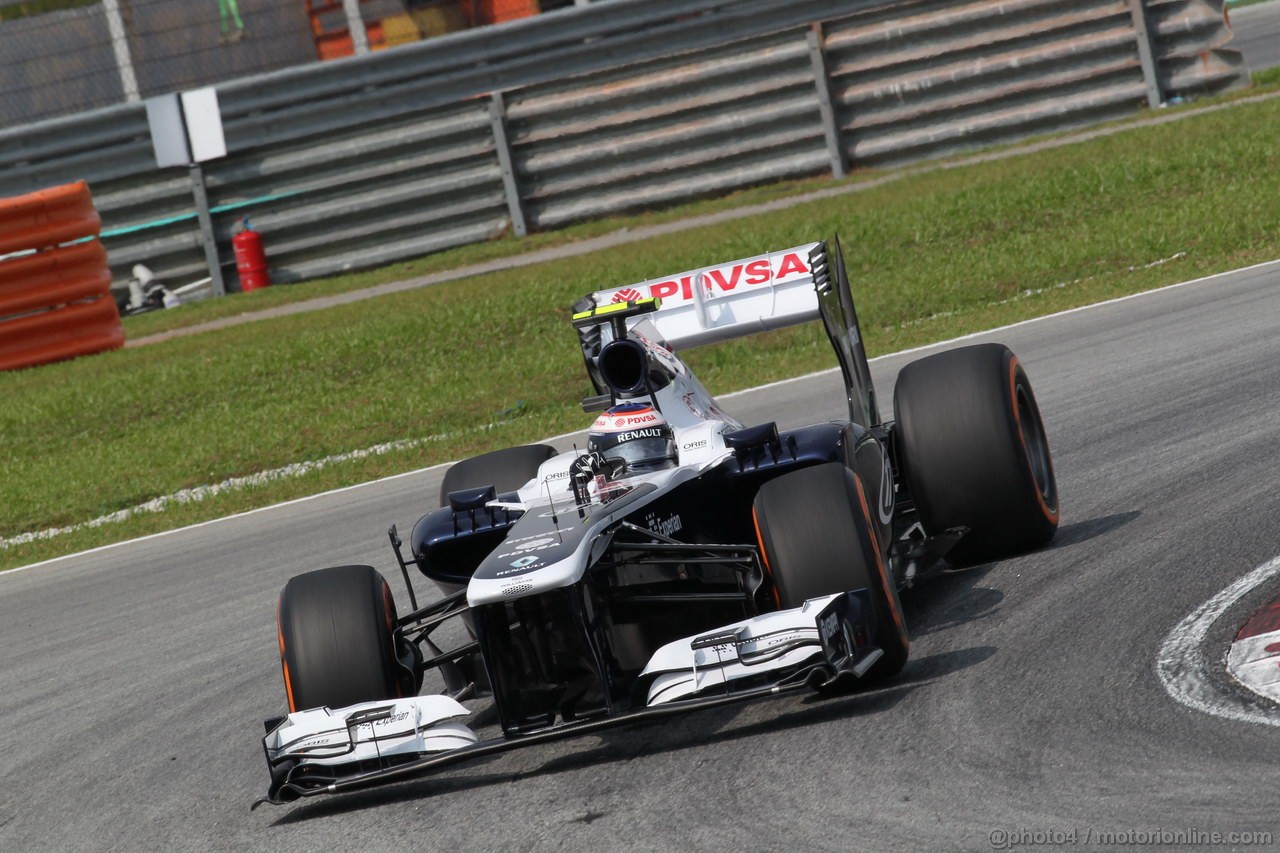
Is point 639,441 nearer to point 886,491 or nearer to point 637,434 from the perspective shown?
point 637,434

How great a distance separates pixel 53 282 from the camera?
17.0m

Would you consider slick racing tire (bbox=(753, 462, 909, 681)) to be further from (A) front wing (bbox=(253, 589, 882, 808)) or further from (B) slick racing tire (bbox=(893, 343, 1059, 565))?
(B) slick racing tire (bbox=(893, 343, 1059, 565))

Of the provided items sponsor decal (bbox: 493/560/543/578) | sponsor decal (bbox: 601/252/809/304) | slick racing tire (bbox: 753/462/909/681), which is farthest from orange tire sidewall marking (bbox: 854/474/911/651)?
sponsor decal (bbox: 601/252/809/304)

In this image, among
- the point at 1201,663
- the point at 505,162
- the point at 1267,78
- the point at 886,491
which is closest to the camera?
the point at 1201,663

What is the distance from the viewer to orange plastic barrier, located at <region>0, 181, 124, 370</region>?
→ 16.9m

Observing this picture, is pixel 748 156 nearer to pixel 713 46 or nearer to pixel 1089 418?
pixel 713 46

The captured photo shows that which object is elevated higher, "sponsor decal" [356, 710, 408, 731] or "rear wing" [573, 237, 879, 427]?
"rear wing" [573, 237, 879, 427]

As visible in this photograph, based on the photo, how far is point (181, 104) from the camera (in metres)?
19.2

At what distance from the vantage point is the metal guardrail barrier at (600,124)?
18.5 metres

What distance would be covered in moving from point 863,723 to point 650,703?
674 mm

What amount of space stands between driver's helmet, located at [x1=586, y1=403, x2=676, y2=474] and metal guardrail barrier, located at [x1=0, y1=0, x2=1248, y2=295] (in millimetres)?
12716

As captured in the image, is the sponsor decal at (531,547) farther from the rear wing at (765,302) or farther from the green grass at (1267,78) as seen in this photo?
the green grass at (1267,78)

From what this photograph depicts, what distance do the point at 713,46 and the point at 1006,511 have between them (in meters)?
12.7

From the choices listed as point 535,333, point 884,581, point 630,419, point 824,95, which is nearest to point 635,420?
point 630,419
